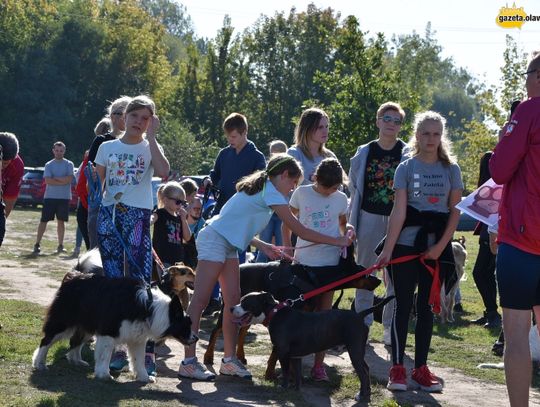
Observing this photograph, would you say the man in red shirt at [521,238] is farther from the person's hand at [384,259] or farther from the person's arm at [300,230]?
the person's arm at [300,230]

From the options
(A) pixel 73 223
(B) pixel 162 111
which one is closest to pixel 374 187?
(A) pixel 73 223

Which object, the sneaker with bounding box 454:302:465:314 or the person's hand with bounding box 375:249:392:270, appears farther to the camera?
the sneaker with bounding box 454:302:465:314

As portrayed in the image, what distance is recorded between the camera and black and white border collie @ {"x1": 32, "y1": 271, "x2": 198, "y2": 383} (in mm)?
6707

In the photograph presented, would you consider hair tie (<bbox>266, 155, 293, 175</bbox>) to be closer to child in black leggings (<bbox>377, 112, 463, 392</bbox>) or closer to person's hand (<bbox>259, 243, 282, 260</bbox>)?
person's hand (<bbox>259, 243, 282, 260</bbox>)

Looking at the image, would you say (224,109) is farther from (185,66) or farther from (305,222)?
(305,222)

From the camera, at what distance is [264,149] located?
56406 millimetres

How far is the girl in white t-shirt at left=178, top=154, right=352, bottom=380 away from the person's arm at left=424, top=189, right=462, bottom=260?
2.12ft

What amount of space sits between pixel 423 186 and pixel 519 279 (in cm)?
206


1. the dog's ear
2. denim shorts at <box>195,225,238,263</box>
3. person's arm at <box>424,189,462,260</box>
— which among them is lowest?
the dog's ear

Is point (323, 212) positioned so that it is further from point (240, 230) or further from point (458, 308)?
point (458, 308)

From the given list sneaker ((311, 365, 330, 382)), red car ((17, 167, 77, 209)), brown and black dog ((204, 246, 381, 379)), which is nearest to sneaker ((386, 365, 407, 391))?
sneaker ((311, 365, 330, 382))

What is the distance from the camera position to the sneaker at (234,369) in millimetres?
7102

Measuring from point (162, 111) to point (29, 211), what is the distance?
24168 millimetres

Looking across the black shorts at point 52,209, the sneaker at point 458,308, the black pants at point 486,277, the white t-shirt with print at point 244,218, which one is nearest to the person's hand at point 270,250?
the white t-shirt with print at point 244,218
